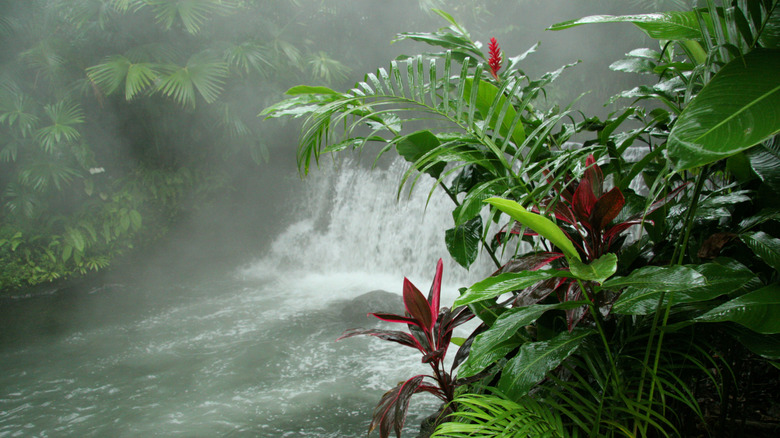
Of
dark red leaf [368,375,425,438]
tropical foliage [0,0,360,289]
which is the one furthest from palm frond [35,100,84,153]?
dark red leaf [368,375,425,438]

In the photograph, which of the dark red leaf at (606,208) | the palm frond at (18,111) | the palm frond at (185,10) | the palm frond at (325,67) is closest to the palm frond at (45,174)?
the palm frond at (18,111)

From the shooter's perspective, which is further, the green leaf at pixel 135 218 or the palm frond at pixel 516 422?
the green leaf at pixel 135 218

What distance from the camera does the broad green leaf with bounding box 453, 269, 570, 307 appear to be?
0.70 meters

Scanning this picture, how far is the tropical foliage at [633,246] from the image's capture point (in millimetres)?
589

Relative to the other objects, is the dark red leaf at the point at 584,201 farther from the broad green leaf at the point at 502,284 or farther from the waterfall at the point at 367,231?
the waterfall at the point at 367,231

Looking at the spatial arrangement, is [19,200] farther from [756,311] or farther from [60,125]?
[756,311]

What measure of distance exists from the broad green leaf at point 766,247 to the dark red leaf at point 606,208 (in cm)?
20

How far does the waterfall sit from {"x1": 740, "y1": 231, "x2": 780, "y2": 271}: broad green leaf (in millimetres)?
4170

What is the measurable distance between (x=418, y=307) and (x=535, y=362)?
21.6 inches

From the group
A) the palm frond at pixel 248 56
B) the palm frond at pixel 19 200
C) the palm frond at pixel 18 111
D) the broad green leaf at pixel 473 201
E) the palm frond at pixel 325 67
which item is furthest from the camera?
the palm frond at pixel 325 67

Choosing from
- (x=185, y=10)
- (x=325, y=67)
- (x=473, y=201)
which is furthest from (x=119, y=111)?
(x=473, y=201)

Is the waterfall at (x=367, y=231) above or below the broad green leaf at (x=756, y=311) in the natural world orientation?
below

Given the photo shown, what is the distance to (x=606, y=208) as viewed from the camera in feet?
2.78

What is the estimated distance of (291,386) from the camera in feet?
10.8
